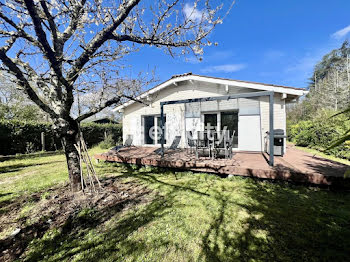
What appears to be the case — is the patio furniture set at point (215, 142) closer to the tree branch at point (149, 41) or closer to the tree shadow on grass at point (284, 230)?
the tree shadow on grass at point (284, 230)

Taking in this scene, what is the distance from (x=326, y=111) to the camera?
12.0 meters

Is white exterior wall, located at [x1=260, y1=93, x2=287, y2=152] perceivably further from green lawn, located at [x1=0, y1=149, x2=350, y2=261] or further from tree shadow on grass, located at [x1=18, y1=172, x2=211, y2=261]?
tree shadow on grass, located at [x1=18, y1=172, x2=211, y2=261]

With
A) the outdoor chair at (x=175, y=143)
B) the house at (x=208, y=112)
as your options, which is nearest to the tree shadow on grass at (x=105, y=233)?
the house at (x=208, y=112)

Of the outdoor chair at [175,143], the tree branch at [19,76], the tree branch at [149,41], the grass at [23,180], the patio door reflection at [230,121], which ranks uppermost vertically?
the tree branch at [149,41]

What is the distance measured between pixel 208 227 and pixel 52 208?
3123 mm

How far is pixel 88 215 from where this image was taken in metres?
3.01

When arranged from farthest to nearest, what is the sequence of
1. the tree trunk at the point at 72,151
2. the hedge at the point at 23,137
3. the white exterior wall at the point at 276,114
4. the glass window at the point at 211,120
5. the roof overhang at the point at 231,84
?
the hedge at the point at 23,137
the glass window at the point at 211,120
the white exterior wall at the point at 276,114
the roof overhang at the point at 231,84
the tree trunk at the point at 72,151

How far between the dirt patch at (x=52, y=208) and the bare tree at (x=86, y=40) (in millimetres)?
535

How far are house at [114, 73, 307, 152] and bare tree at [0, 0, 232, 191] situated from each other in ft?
7.90

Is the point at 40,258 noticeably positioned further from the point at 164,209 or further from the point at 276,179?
the point at 276,179

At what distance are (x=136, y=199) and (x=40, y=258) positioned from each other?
1701mm

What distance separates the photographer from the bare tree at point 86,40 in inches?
118

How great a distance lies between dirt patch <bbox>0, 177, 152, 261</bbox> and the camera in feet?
8.29

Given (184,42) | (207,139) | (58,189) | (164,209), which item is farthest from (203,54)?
(58,189)
